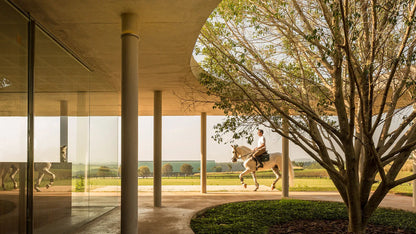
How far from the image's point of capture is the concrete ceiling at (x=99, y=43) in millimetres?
4895

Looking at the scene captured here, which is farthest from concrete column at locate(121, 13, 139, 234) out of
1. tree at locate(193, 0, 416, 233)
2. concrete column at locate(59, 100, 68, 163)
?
concrete column at locate(59, 100, 68, 163)

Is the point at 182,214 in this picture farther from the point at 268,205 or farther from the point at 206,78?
the point at 206,78

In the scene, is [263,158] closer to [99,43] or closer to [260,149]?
[260,149]

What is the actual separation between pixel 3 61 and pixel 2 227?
2.10m

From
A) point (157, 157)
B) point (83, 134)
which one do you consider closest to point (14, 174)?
point (83, 134)

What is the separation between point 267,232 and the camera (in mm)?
6844

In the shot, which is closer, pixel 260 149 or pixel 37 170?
pixel 37 170

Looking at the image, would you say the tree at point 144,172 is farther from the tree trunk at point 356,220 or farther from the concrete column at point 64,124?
the tree trunk at point 356,220

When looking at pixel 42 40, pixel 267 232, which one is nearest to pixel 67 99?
pixel 42 40

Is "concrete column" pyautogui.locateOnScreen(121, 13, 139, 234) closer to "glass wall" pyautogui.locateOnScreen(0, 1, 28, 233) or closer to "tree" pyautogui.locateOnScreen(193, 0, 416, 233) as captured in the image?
"glass wall" pyautogui.locateOnScreen(0, 1, 28, 233)

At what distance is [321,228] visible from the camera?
7.15 m

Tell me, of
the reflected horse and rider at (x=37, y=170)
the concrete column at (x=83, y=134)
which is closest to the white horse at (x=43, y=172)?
the reflected horse and rider at (x=37, y=170)

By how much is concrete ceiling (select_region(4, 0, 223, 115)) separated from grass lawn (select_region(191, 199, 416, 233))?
354 cm

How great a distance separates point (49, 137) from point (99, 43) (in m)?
1.94
